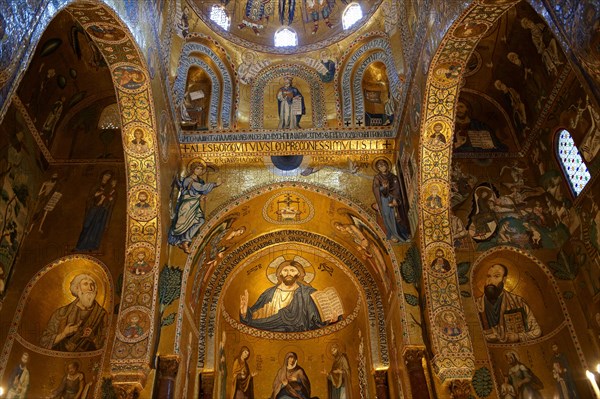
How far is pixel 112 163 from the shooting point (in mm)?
12812

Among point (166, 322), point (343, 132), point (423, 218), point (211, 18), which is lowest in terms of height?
point (166, 322)

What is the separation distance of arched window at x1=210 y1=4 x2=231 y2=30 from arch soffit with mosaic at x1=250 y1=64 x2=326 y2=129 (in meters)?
1.68

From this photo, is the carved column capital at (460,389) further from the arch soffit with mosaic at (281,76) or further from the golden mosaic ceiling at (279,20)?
the golden mosaic ceiling at (279,20)

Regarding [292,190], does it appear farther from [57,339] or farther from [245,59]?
[57,339]

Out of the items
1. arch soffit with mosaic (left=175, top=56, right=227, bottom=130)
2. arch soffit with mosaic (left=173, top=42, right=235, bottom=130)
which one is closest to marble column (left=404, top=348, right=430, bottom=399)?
arch soffit with mosaic (left=173, top=42, right=235, bottom=130)

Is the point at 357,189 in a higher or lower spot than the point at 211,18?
lower

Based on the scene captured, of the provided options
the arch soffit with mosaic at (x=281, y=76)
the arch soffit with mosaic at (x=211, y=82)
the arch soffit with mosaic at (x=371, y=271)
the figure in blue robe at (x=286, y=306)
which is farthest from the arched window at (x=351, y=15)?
the figure in blue robe at (x=286, y=306)

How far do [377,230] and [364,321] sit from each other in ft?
7.92

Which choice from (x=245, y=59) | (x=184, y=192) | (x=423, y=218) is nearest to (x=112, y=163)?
(x=184, y=192)

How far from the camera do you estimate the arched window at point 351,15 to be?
1319 cm

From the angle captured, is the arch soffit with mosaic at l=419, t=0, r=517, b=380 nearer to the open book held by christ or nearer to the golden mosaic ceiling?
the open book held by christ

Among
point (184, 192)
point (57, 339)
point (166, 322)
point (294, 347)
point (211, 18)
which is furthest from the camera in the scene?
point (211, 18)

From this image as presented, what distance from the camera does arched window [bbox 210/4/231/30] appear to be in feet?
44.4

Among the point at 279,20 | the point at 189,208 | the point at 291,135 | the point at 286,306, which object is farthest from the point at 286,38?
the point at 286,306
